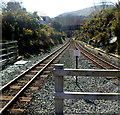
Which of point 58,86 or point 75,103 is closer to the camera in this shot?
point 58,86

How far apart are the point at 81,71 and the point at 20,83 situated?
3.99 metres

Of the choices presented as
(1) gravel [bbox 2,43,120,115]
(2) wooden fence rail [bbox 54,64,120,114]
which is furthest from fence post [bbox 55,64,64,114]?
(1) gravel [bbox 2,43,120,115]

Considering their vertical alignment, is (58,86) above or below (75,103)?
above

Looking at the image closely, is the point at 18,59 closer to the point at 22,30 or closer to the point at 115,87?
the point at 22,30

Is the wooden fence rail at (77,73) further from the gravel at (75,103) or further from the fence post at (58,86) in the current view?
the gravel at (75,103)

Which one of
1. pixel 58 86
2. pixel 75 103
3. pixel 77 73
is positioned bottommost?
pixel 75 103

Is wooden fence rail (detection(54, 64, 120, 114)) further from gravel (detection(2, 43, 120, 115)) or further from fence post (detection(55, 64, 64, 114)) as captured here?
gravel (detection(2, 43, 120, 115))

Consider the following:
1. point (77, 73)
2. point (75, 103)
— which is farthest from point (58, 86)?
point (75, 103)

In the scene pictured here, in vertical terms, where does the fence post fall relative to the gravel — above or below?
above

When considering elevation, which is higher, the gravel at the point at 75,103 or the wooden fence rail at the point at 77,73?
the wooden fence rail at the point at 77,73

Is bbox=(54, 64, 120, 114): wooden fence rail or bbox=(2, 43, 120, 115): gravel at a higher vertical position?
bbox=(54, 64, 120, 114): wooden fence rail

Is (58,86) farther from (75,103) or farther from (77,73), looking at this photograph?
(75,103)

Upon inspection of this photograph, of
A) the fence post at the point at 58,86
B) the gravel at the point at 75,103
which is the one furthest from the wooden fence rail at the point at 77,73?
the gravel at the point at 75,103

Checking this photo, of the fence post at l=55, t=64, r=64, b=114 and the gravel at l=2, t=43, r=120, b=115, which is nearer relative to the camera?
the fence post at l=55, t=64, r=64, b=114
